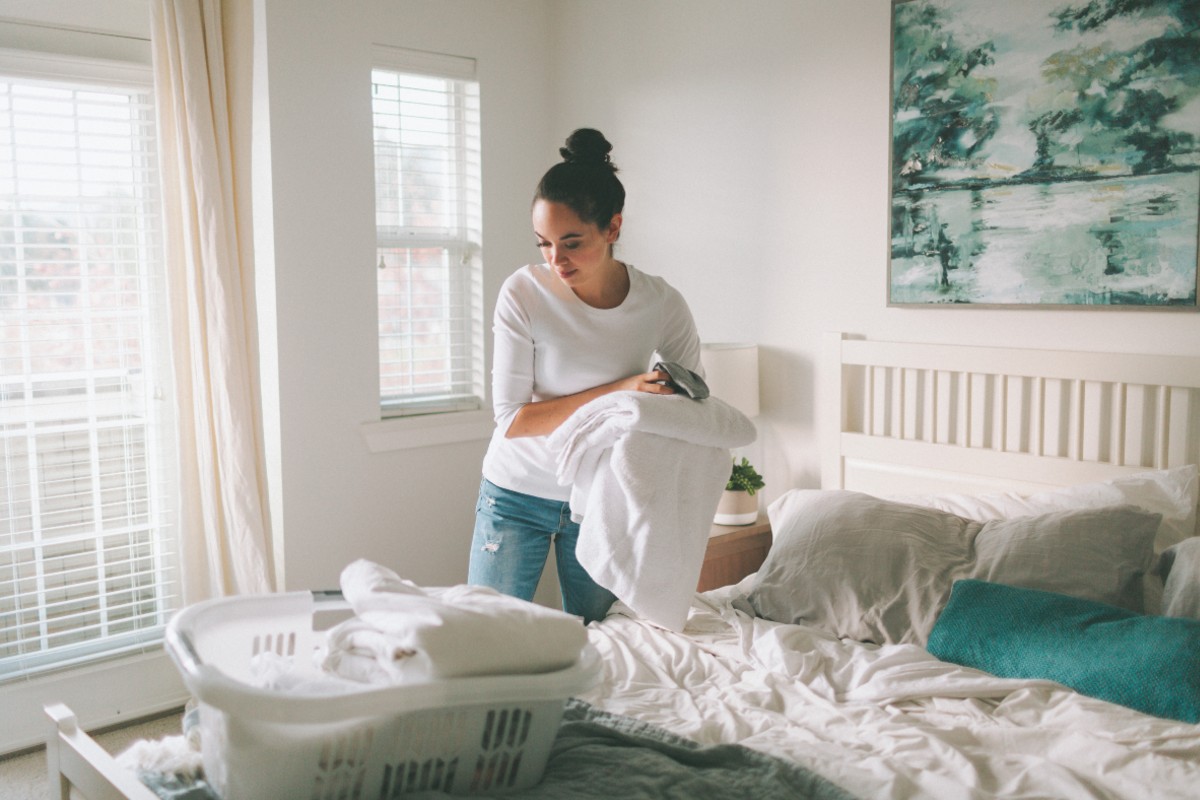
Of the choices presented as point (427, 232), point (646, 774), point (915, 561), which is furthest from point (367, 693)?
point (427, 232)

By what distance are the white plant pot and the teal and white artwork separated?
717 millimetres

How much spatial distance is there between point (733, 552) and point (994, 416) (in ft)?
2.66

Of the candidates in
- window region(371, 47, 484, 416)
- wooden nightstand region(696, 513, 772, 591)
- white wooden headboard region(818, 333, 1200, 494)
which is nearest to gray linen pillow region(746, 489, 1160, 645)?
white wooden headboard region(818, 333, 1200, 494)

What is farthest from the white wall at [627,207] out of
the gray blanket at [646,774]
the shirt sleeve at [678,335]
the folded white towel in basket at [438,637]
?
the folded white towel in basket at [438,637]

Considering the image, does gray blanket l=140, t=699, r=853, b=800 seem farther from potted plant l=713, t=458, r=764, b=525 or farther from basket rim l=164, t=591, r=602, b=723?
potted plant l=713, t=458, r=764, b=525

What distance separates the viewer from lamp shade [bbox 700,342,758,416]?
3006 mm

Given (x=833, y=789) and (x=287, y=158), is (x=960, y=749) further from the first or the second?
(x=287, y=158)

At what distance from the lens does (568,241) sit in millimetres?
2066

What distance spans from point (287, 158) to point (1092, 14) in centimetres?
215

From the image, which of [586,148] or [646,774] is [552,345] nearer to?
[586,148]

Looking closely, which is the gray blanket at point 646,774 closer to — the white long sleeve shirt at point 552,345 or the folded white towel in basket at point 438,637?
the folded white towel in basket at point 438,637

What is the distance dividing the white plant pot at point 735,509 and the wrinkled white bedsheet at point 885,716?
2.57 ft

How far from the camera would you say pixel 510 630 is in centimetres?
131

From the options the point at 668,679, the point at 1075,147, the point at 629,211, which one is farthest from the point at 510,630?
the point at 629,211
